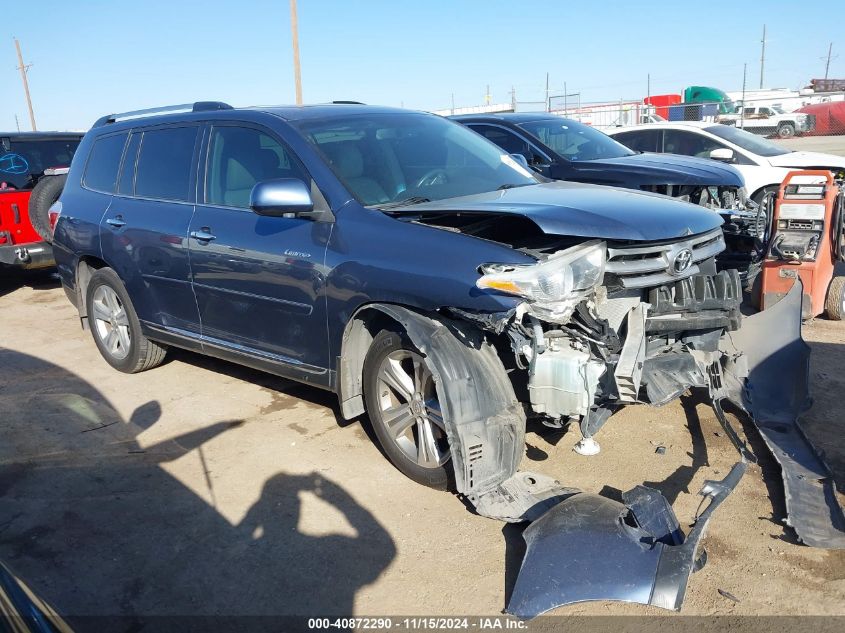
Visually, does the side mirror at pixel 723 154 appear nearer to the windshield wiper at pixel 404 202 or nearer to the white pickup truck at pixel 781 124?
the windshield wiper at pixel 404 202

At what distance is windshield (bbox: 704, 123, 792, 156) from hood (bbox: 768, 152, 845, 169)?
199mm

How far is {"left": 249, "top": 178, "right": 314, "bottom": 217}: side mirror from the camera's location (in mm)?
3748

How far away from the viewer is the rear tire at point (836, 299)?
625 centimetres

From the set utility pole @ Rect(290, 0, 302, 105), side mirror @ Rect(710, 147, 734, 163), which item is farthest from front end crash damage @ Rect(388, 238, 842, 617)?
utility pole @ Rect(290, 0, 302, 105)

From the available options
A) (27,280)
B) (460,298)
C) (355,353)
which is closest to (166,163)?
(355,353)

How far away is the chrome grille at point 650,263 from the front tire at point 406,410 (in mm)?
1028

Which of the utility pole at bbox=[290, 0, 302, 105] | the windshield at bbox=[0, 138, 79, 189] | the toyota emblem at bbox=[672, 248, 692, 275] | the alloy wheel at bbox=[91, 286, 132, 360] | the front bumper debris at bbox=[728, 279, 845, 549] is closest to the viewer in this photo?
the front bumper debris at bbox=[728, 279, 845, 549]

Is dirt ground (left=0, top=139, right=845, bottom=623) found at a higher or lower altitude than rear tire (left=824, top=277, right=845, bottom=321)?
lower

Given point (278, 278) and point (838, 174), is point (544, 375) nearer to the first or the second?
point (278, 278)

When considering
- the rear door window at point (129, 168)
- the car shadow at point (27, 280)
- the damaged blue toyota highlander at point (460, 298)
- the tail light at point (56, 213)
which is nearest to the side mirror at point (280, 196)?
the damaged blue toyota highlander at point (460, 298)

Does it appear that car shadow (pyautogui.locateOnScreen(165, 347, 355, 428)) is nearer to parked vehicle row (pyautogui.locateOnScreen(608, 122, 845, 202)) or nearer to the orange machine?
the orange machine

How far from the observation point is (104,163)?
5699 millimetres

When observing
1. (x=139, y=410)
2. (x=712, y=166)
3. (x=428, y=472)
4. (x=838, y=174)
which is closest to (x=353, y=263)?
(x=428, y=472)

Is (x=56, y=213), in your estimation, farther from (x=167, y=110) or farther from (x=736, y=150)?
(x=736, y=150)
